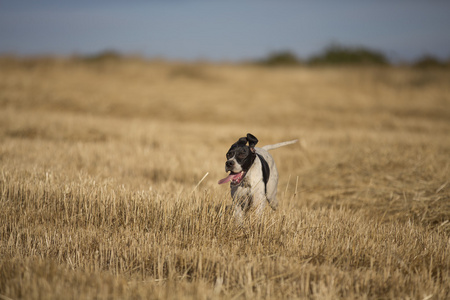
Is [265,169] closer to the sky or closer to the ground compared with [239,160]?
closer to the ground

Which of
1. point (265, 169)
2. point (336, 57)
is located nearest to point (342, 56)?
point (336, 57)

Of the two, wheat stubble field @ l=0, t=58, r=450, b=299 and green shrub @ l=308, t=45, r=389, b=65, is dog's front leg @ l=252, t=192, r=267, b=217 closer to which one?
wheat stubble field @ l=0, t=58, r=450, b=299

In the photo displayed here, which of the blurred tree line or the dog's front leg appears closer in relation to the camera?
the dog's front leg

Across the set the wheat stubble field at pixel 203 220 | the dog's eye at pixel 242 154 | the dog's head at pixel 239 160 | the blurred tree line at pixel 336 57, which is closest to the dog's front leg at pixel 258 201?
the wheat stubble field at pixel 203 220

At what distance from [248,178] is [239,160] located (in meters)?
0.37

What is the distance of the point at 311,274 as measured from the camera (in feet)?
10.1

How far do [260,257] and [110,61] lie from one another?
25.5 meters

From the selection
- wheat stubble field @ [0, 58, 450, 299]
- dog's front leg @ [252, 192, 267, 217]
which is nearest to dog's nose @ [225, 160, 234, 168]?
wheat stubble field @ [0, 58, 450, 299]

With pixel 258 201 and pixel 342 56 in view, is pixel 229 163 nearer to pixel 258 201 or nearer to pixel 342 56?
pixel 258 201

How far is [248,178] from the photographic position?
4.30 meters

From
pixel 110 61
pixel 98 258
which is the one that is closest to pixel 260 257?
pixel 98 258

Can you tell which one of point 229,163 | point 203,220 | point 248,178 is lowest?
point 203,220

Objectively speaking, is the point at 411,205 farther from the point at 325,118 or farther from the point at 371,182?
the point at 325,118

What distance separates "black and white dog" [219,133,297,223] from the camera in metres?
4.02
